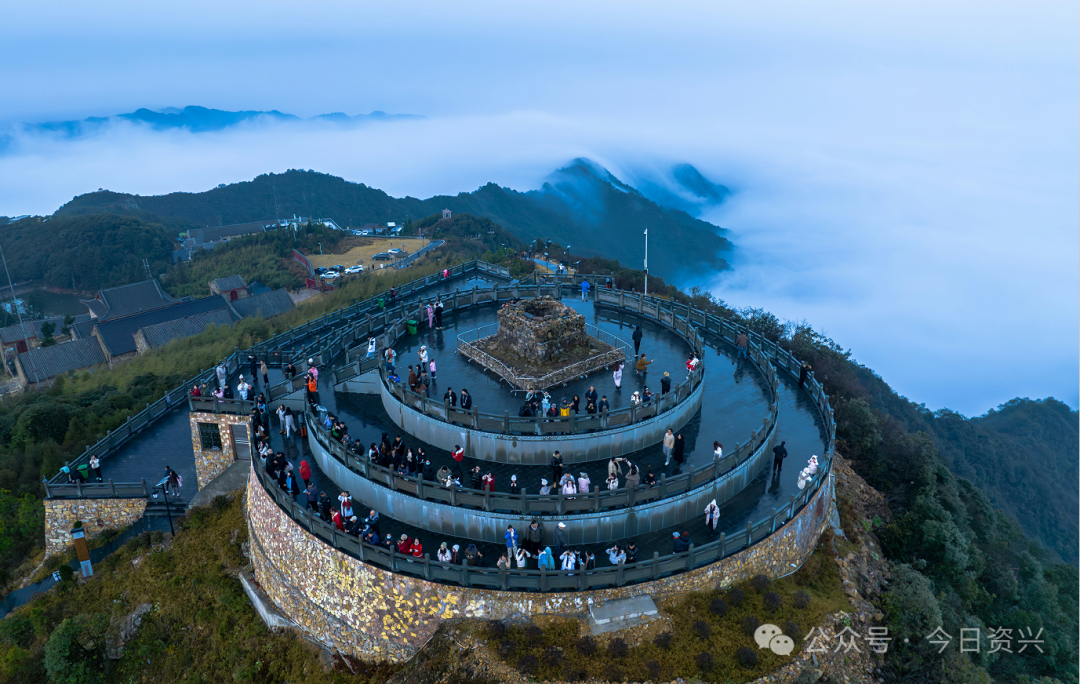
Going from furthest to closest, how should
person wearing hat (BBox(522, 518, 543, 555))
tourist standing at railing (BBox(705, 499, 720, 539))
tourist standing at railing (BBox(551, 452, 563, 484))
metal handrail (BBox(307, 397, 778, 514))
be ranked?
1. tourist standing at railing (BBox(551, 452, 563, 484))
2. tourist standing at railing (BBox(705, 499, 720, 539))
3. metal handrail (BBox(307, 397, 778, 514))
4. person wearing hat (BBox(522, 518, 543, 555))

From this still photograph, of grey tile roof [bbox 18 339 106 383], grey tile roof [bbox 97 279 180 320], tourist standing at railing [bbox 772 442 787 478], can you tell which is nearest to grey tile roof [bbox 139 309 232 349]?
grey tile roof [bbox 18 339 106 383]

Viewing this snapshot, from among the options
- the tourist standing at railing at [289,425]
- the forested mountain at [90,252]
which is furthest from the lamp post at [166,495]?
the forested mountain at [90,252]

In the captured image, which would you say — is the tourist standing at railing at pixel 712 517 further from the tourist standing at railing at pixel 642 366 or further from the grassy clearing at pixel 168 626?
the grassy clearing at pixel 168 626

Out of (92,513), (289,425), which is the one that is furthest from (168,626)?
(289,425)

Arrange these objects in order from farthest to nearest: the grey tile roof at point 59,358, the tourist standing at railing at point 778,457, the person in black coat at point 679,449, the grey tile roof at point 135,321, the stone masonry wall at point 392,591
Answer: the grey tile roof at point 135,321 → the grey tile roof at point 59,358 → the tourist standing at railing at point 778,457 → the person in black coat at point 679,449 → the stone masonry wall at point 392,591

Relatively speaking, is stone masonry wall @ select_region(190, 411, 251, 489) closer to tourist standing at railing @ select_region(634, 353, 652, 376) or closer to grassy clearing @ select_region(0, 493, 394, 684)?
grassy clearing @ select_region(0, 493, 394, 684)

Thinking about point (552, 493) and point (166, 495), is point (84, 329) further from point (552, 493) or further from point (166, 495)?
point (552, 493)

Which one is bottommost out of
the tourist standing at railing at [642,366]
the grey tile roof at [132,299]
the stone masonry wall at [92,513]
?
the stone masonry wall at [92,513]
